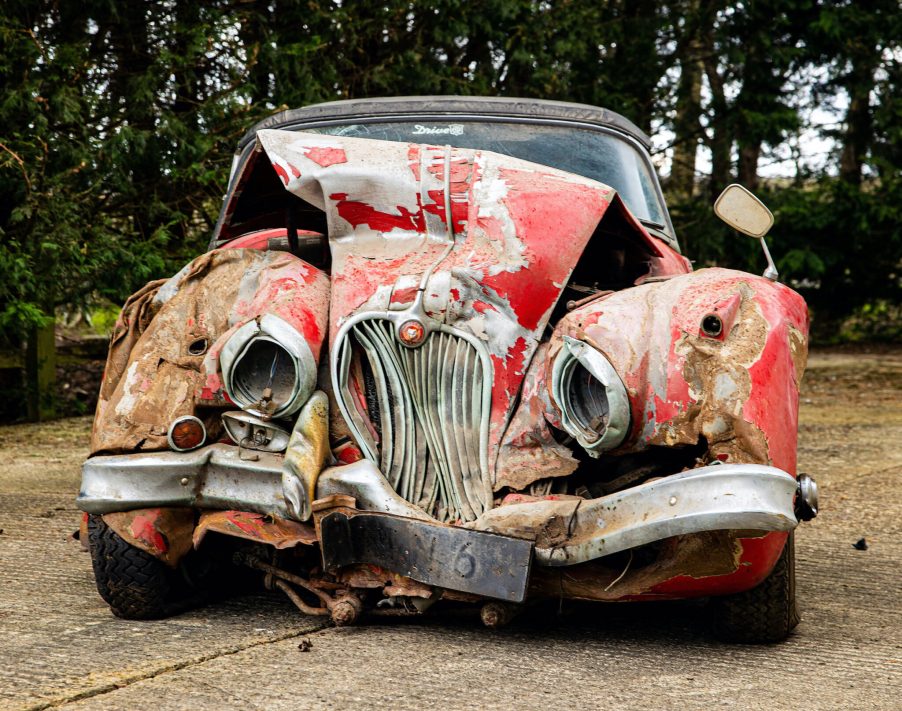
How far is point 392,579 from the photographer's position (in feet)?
10.9

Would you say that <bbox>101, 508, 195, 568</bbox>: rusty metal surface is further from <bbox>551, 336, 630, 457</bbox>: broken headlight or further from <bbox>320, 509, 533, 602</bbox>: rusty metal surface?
<bbox>551, 336, 630, 457</bbox>: broken headlight

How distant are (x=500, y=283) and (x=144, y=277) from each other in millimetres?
5286

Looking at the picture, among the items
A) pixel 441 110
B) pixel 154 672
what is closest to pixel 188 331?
pixel 154 672

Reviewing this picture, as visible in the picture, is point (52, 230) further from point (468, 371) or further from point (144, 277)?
point (468, 371)

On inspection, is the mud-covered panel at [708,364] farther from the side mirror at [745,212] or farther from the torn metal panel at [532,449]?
the side mirror at [745,212]

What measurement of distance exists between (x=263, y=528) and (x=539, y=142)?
7.39 feet

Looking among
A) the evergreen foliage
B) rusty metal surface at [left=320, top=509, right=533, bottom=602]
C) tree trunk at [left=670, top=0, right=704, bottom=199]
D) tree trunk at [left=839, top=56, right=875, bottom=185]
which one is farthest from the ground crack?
tree trunk at [left=839, top=56, right=875, bottom=185]

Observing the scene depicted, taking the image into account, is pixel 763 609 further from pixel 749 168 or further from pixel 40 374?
pixel 749 168

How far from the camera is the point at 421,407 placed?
135 inches

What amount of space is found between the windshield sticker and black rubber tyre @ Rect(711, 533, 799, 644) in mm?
2295

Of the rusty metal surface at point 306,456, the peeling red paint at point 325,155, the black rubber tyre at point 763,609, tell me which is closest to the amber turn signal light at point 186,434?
the rusty metal surface at point 306,456

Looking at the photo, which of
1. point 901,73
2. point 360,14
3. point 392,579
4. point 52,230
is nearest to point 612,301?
point 392,579

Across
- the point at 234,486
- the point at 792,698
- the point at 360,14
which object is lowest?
the point at 792,698

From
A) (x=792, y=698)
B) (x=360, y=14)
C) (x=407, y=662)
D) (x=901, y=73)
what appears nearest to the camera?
(x=792, y=698)
